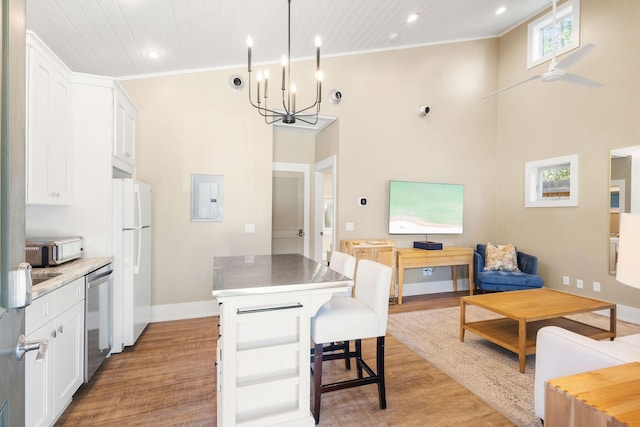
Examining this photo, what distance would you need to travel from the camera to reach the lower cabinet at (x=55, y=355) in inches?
61.4

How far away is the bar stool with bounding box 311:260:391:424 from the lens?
189 centimetres

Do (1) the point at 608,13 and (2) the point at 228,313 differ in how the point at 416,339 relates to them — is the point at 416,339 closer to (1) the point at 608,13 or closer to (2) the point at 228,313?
(2) the point at 228,313

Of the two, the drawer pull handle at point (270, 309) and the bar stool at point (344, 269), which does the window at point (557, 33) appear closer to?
the bar stool at point (344, 269)

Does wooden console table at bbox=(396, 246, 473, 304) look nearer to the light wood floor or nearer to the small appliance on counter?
the light wood floor

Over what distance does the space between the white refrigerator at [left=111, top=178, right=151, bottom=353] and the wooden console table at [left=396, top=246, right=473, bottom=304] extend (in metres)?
3.26

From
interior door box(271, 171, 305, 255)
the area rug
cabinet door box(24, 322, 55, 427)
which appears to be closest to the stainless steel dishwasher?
cabinet door box(24, 322, 55, 427)

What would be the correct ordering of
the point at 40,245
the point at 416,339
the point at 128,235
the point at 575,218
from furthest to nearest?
the point at 575,218 → the point at 416,339 → the point at 128,235 → the point at 40,245

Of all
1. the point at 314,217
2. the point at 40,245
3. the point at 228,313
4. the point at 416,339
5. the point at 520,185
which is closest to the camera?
the point at 228,313

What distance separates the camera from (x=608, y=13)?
3.90 metres

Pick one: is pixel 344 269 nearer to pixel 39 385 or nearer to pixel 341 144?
pixel 39 385

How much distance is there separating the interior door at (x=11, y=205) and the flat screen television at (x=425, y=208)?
435cm

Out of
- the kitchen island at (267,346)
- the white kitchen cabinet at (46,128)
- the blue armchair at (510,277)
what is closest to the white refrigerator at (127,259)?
the white kitchen cabinet at (46,128)

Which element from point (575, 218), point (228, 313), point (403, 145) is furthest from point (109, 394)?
point (575, 218)

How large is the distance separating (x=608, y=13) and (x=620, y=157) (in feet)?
6.21
